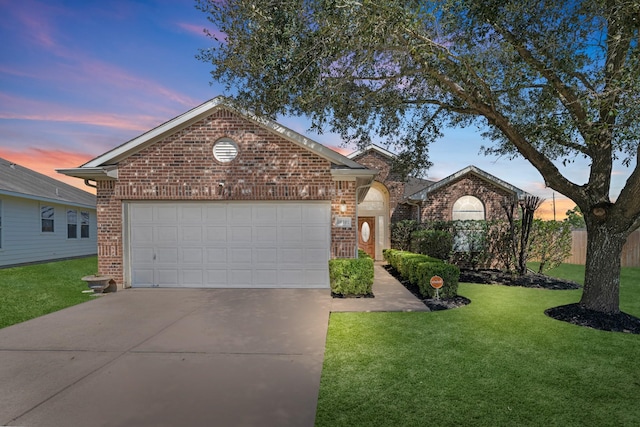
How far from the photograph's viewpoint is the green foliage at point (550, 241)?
13047 mm

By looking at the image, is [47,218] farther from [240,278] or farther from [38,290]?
[240,278]

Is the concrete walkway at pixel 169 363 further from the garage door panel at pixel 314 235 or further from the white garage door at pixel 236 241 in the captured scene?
the garage door panel at pixel 314 235

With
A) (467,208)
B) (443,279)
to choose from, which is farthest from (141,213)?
(467,208)

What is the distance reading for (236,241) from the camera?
10141 mm

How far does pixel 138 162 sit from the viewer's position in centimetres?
995

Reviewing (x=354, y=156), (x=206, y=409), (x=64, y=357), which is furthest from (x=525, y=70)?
(x=354, y=156)

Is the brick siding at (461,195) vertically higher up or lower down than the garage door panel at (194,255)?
higher up

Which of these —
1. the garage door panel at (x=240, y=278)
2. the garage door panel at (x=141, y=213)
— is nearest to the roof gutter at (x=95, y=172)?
the garage door panel at (x=141, y=213)

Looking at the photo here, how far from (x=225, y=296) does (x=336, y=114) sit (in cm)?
527

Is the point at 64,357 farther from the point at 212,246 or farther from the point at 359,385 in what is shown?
the point at 212,246

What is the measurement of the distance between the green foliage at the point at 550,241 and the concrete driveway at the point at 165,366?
9.45m

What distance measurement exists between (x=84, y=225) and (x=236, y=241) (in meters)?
16.1

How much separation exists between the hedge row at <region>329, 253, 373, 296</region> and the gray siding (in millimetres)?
14459

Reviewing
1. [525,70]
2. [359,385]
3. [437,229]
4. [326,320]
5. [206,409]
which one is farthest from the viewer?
[437,229]
